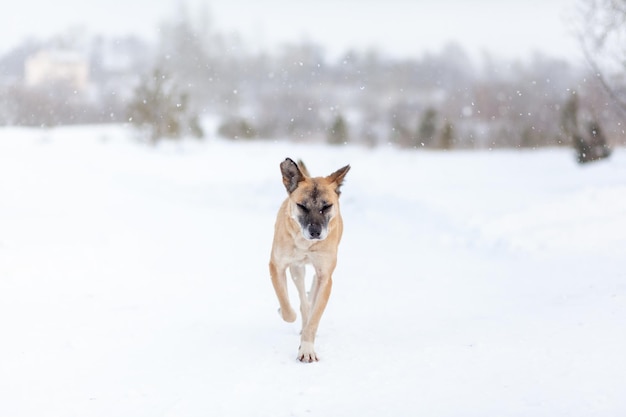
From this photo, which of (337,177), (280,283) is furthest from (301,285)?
(337,177)

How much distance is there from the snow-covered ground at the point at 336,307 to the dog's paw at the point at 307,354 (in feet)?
0.28

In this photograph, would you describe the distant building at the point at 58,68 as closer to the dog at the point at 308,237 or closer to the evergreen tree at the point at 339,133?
the evergreen tree at the point at 339,133

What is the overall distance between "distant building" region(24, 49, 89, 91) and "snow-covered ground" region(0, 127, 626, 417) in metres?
36.0

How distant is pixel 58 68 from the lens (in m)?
57.2

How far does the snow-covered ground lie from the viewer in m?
4.44

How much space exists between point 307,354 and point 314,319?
29 centimetres

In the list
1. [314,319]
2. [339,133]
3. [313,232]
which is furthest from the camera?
[339,133]

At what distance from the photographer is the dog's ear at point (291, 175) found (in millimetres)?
5551

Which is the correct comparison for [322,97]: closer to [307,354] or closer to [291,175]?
[291,175]

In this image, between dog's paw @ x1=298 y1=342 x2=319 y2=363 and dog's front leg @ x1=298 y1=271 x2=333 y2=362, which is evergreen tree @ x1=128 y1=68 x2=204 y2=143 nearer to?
dog's front leg @ x1=298 y1=271 x2=333 y2=362

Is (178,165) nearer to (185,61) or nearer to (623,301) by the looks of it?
(623,301)

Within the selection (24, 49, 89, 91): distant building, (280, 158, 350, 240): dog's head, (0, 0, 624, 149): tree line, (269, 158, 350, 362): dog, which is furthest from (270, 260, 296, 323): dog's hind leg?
(24, 49, 89, 91): distant building

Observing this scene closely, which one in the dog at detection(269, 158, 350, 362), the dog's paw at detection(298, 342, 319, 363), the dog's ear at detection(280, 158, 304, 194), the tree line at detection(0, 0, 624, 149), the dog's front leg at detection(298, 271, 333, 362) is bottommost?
the dog's paw at detection(298, 342, 319, 363)

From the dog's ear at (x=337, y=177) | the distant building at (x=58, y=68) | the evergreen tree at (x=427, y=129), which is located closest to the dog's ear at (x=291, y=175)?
the dog's ear at (x=337, y=177)
